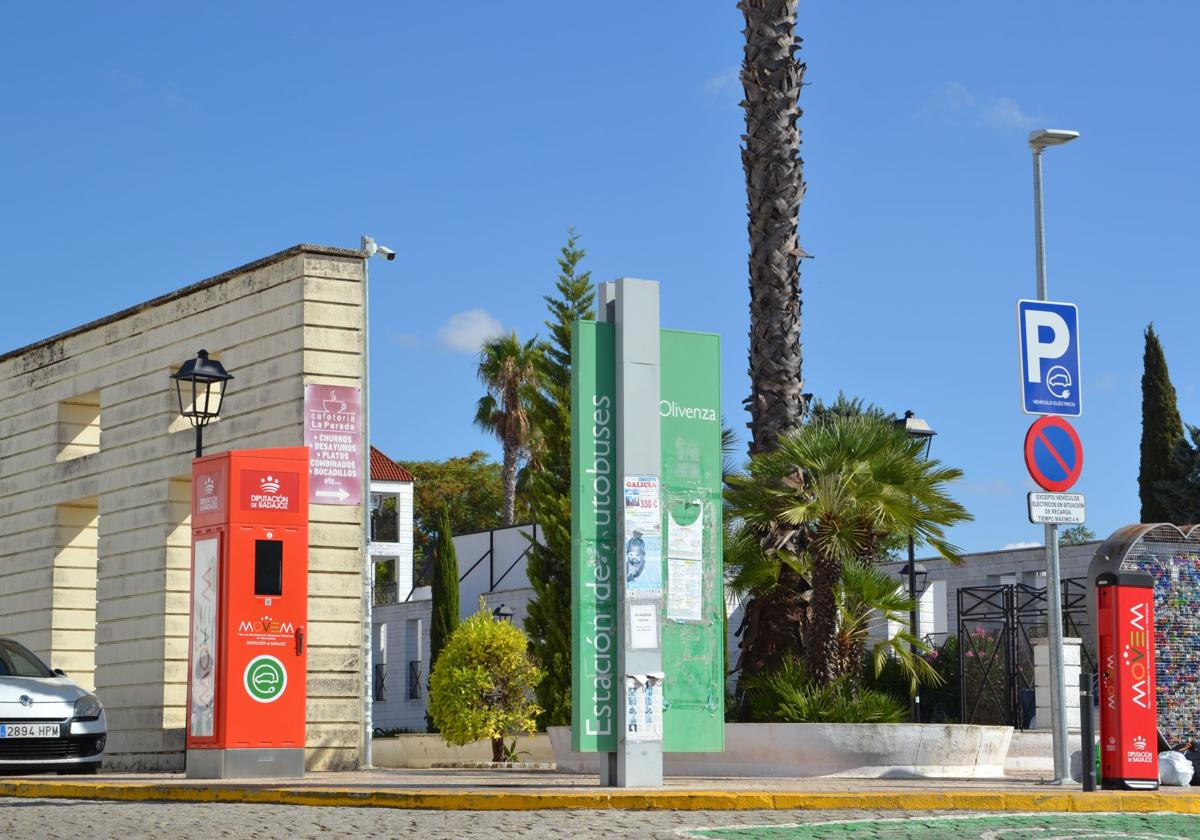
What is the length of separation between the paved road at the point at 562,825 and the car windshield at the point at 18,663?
6.88 metres

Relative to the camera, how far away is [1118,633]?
1433cm

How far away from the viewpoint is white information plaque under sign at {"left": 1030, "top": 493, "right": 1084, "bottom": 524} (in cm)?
1482

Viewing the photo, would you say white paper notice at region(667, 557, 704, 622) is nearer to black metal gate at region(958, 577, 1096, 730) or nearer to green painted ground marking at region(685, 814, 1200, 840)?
green painted ground marking at region(685, 814, 1200, 840)

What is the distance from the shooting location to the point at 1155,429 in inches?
1945

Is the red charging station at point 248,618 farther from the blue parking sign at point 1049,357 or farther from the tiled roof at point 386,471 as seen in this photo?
the tiled roof at point 386,471

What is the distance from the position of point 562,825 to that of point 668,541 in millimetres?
3968

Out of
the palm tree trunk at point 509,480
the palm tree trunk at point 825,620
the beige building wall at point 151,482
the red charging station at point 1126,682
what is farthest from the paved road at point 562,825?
the palm tree trunk at point 509,480

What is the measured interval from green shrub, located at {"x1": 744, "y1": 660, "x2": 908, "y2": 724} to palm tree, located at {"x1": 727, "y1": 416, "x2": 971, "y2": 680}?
0.22m

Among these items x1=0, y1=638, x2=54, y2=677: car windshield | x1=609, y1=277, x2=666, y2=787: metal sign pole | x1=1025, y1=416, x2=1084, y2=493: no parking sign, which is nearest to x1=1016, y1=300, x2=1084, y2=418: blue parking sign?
A: x1=1025, y1=416, x2=1084, y2=493: no parking sign

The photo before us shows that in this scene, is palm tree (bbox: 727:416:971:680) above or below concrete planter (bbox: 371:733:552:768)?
above

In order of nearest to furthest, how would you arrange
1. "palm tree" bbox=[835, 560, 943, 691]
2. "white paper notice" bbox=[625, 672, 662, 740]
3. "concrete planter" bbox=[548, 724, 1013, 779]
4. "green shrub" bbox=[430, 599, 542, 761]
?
"white paper notice" bbox=[625, 672, 662, 740] < "concrete planter" bbox=[548, 724, 1013, 779] < "palm tree" bbox=[835, 560, 943, 691] < "green shrub" bbox=[430, 599, 542, 761]

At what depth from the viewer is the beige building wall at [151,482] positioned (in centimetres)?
2097

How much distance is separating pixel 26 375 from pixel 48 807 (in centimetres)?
1553

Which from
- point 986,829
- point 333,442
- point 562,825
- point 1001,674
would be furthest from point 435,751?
point 986,829
